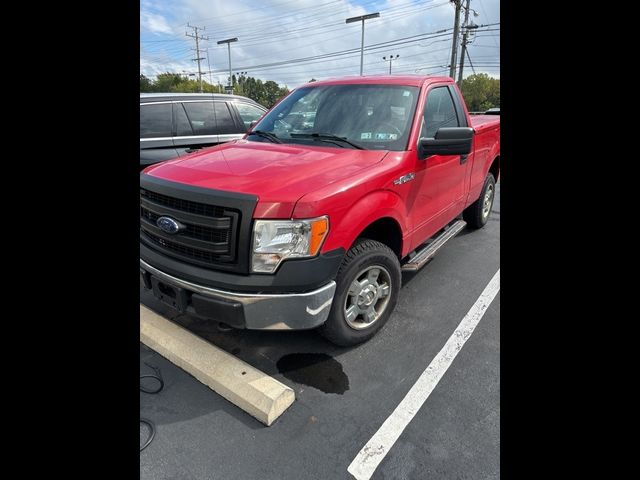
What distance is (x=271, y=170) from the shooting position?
2.62 metres

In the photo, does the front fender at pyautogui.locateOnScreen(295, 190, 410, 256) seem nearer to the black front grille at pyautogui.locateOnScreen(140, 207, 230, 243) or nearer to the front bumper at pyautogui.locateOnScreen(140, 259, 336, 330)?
the front bumper at pyautogui.locateOnScreen(140, 259, 336, 330)

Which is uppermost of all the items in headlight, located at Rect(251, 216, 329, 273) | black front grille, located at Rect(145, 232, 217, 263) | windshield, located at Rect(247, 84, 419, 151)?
windshield, located at Rect(247, 84, 419, 151)

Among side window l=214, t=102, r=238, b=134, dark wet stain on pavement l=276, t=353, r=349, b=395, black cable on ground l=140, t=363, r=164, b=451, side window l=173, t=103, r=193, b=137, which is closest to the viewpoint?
black cable on ground l=140, t=363, r=164, b=451

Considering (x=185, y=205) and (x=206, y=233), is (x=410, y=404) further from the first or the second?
(x=185, y=205)

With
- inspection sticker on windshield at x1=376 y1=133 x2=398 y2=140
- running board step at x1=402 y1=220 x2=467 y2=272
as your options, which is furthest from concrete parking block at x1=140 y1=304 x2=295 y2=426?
inspection sticker on windshield at x1=376 y1=133 x2=398 y2=140

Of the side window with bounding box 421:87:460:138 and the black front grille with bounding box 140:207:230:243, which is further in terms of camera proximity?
the side window with bounding box 421:87:460:138

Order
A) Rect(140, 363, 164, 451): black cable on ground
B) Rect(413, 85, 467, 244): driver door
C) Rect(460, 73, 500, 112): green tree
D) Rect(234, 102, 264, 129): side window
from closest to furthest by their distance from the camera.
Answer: Rect(140, 363, 164, 451): black cable on ground → Rect(413, 85, 467, 244): driver door → Rect(234, 102, 264, 129): side window → Rect(460, 73, 500, 112): green tree

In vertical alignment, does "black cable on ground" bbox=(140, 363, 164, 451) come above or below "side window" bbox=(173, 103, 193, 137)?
below

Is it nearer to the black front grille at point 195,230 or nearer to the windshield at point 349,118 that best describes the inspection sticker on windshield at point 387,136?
the windshield at point 349,118

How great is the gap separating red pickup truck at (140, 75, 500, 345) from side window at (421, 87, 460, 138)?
0.09 feet

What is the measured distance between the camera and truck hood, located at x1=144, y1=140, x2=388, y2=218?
2.29 m
